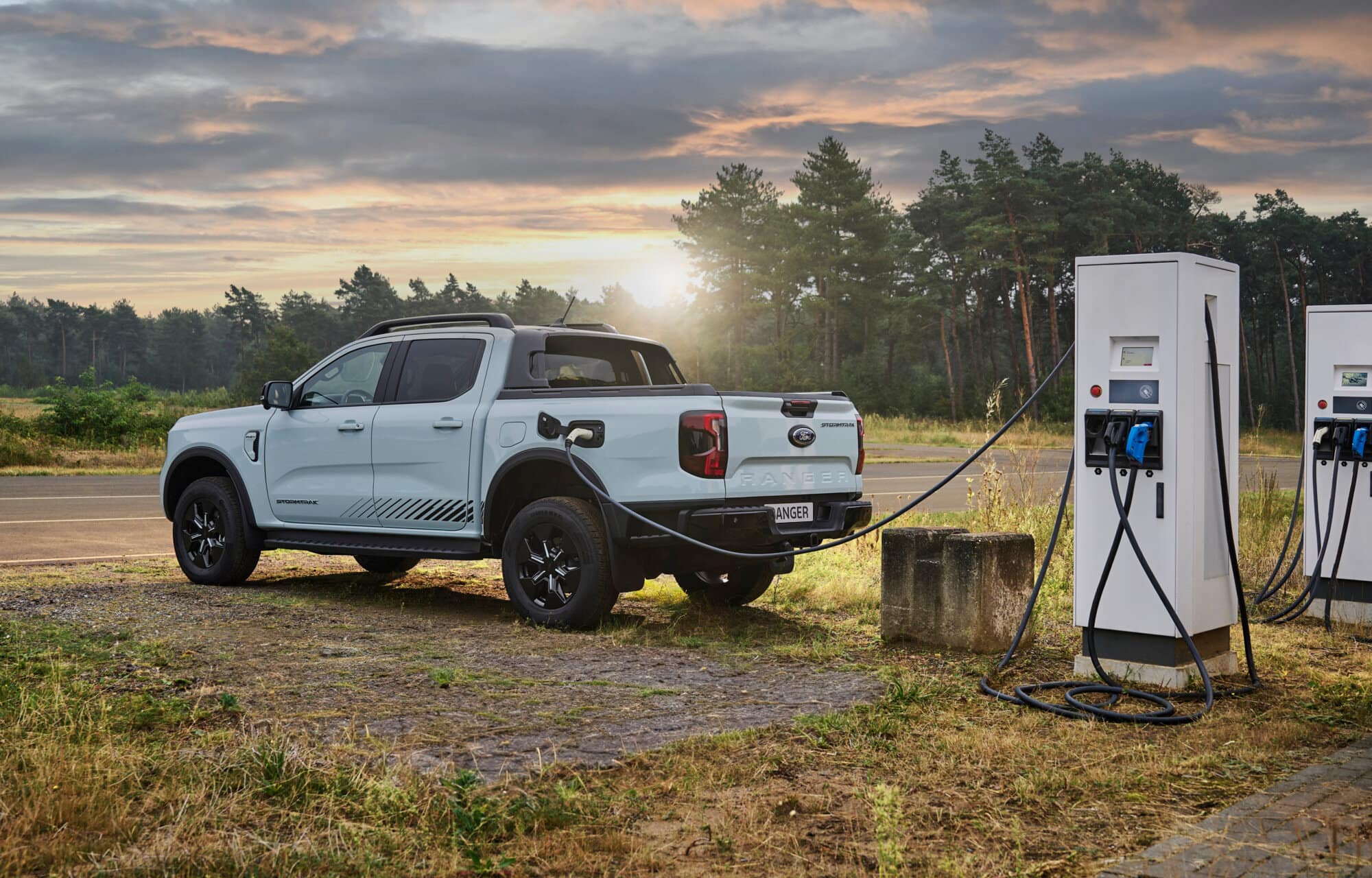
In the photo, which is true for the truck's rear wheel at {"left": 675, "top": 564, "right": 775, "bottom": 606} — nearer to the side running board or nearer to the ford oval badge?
the ford oval badge

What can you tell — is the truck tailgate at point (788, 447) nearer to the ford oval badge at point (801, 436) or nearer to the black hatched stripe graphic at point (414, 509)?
the ford oval badge at point (801, 436)

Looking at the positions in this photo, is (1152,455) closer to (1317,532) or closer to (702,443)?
(702,443)

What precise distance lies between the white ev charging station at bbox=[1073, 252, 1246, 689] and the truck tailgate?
190 cm

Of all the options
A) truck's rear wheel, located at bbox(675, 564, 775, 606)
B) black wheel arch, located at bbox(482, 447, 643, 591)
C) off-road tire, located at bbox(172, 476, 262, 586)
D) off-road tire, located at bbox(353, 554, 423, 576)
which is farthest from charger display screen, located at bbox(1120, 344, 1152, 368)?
off-road tire, located at bbox(172, 476, 262, 586)

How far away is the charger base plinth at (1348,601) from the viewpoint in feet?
28.0

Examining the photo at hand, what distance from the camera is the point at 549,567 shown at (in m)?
7.93

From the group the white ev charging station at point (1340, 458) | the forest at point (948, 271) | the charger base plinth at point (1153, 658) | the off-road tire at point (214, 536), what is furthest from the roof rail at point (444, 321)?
the forest at point (948, 271)

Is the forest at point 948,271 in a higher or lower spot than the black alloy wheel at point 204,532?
higher

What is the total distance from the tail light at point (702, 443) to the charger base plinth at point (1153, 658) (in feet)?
7.65

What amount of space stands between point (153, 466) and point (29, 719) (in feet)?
69.8

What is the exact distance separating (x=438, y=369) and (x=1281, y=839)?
6378mm

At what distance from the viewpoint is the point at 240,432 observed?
9.84 meters

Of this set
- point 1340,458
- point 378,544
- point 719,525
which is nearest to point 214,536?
point 378,544

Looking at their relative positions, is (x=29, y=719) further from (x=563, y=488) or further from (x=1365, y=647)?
(x=1365, y=647)
